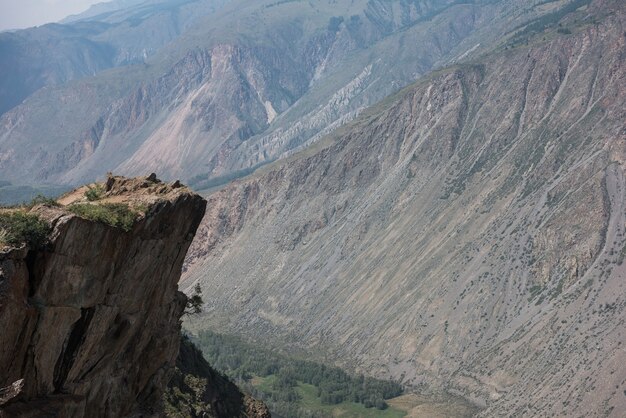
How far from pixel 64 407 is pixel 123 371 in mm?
5254

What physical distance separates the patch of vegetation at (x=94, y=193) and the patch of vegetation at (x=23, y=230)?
6.06 meters

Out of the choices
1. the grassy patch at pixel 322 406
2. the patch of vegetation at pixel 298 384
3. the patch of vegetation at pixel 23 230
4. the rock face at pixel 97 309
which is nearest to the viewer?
the patch of vegetation at pixel 23 230

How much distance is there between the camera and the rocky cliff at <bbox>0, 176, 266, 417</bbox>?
3306cm

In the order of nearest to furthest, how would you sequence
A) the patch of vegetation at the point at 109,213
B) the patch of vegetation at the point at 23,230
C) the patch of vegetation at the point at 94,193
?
the patch of vegetation at the point at 23,230 < the patch of vegetation at the point at 109,213 < the patch of vegetation at the point at 94,193

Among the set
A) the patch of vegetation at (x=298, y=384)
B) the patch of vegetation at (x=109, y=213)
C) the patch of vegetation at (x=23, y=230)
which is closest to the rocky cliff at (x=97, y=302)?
the patch of vegetation at (x=109, y=213)

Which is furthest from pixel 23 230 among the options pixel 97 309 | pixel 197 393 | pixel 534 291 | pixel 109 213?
pixel 534 291

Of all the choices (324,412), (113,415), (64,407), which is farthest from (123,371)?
(324,412)

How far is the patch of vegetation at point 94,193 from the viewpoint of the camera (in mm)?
40281

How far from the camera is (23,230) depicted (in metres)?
33.0

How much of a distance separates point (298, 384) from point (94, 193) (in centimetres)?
13354

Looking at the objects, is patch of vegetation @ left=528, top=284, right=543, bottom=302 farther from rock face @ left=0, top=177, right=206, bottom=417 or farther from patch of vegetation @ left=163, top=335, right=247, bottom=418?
rock face @ left=0, top=177, right=206, bottom=417

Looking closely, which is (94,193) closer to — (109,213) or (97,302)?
(109,213)

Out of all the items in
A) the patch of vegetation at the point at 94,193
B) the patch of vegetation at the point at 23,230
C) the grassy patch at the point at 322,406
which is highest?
the patch of vegetation at the point at 94,193

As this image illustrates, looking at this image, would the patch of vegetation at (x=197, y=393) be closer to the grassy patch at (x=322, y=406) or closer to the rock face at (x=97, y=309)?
the rock face at (x=97, y=309)
